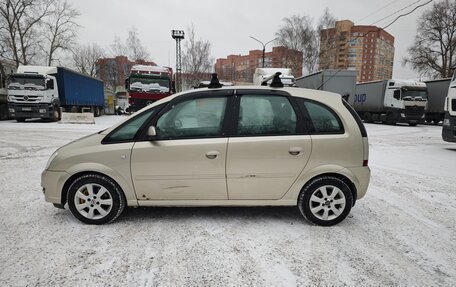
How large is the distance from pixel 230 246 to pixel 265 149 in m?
1.18

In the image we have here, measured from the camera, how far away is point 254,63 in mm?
67062

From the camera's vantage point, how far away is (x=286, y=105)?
3396mm

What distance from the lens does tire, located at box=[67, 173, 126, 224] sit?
10.8 ft

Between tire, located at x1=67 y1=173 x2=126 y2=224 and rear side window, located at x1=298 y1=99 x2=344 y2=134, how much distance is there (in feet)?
8.39

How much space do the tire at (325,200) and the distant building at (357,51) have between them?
4185 centimetres

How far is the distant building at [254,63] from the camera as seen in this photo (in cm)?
4647

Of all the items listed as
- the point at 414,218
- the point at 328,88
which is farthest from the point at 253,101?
the point at 328,88

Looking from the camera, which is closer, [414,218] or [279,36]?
[414,218]

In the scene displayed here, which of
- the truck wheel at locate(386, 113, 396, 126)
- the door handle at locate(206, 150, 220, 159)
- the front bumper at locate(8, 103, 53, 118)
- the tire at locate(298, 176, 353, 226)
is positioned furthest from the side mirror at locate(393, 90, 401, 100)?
the front bumper at locate(8, 103, 53, 118)

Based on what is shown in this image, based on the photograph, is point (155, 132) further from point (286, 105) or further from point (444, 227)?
point (444, 227)

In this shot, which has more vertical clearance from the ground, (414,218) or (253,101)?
(253,101)

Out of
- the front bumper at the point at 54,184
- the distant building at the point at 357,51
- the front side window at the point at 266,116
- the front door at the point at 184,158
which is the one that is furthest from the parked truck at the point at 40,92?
the distant building at the point at 357,51

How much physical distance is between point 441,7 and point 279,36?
2243 centimetres

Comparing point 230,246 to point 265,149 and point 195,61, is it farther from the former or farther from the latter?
point 195,61
